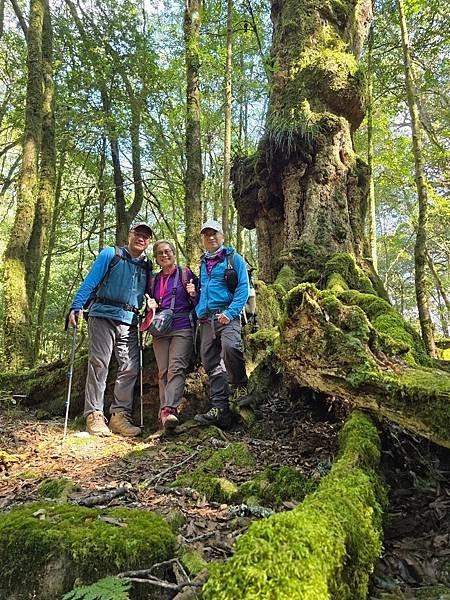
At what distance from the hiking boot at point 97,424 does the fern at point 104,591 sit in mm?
3728

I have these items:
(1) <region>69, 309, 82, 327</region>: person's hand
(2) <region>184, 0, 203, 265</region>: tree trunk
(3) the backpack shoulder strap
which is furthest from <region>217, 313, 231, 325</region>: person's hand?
(2) <region>184, 0, 203, 265</region>: tree trunk

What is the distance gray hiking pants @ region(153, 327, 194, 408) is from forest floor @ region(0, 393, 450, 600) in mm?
478

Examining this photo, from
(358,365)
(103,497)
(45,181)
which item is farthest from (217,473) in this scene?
(45,181)

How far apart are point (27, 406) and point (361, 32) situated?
32.6ft

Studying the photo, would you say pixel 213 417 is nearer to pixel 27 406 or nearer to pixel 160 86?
pixel 27 406

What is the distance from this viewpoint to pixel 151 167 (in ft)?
69.6

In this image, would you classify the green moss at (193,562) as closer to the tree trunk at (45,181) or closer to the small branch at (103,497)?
the small branch at (103,497)

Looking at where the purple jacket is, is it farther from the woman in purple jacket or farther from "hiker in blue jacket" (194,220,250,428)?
"hiker in blue jacket" (194,220,250,428)

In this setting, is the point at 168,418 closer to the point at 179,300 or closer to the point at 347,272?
the point at 179,300

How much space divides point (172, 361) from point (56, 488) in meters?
2.35

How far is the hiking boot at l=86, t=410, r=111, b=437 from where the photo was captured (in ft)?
18.6

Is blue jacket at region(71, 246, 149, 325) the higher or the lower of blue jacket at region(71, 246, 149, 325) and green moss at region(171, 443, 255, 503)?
the higher

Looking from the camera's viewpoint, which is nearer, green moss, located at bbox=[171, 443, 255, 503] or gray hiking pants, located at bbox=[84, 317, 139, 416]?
green moss, located at bbox=[171, 443, 255, 503]

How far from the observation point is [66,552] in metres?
2.22
